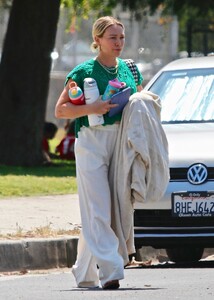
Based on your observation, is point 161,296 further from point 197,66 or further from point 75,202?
point 75,202

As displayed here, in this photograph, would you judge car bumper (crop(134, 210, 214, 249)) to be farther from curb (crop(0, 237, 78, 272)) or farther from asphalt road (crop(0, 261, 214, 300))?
curb (crop(0, 237, 78, 272))

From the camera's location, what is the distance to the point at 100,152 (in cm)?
837

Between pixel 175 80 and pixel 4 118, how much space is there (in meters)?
7.75

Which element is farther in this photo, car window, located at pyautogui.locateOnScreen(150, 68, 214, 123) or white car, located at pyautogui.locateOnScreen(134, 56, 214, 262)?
car window, located at pyautogui.locateOnScreen(150, 68, 214, 123)

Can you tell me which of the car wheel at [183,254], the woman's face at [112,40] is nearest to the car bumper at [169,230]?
the car wheel at [183,254]

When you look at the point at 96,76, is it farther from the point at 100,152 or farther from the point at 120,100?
the point at 100,152

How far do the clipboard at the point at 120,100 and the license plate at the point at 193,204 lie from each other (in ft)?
5.45

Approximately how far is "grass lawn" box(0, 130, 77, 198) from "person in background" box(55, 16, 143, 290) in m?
5.51

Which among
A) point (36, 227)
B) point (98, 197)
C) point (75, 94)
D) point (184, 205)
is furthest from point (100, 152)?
point (36, 227)

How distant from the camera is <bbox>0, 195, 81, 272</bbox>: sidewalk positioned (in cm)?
1017

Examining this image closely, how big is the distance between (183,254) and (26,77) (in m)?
8.26

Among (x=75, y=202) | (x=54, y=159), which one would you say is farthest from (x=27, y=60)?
(x=75, y=202)

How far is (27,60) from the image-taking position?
19.2 metres

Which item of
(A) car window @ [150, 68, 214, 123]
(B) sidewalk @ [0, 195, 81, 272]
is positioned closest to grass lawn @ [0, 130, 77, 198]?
(B) sidewalk @ [0, 195, 81, 272]
